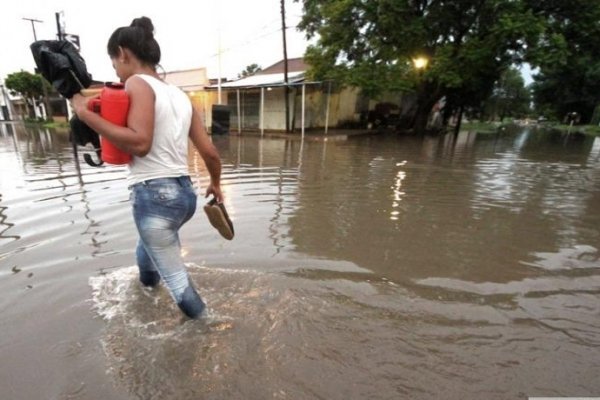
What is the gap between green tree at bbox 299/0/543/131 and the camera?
52.9ft

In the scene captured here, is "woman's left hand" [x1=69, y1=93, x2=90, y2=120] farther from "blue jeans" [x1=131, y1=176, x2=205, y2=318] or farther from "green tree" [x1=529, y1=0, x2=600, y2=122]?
"green tree" [x1=529, y1=0, x2=600, y2=122]

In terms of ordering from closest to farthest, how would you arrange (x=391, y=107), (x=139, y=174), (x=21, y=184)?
(x=139, y=174) → (x=21, y=184) → (x=391, y=107)

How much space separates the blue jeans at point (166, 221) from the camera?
6.78 ft

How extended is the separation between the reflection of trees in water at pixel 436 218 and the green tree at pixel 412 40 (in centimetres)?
946

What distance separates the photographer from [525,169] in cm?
952

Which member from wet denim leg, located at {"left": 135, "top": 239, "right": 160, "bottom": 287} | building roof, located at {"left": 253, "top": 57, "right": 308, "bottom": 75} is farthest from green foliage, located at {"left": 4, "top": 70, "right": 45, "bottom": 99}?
wet denim leg, located at {"left": 135, "top": 239, "right": 160, "bottom": 287}

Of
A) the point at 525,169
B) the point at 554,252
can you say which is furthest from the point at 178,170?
the point at 525,169

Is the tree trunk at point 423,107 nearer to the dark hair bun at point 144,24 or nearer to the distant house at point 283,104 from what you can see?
the distant house at point 283,104

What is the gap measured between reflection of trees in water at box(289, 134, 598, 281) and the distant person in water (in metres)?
1.85

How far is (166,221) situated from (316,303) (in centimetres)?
127

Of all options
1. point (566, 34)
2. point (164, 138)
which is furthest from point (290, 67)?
point (164, 138)

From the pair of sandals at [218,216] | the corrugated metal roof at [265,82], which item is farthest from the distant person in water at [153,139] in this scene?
the corrugated metal roof at [265,82]

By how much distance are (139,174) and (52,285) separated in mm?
1747

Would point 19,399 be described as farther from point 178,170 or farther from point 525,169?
point 525,169
